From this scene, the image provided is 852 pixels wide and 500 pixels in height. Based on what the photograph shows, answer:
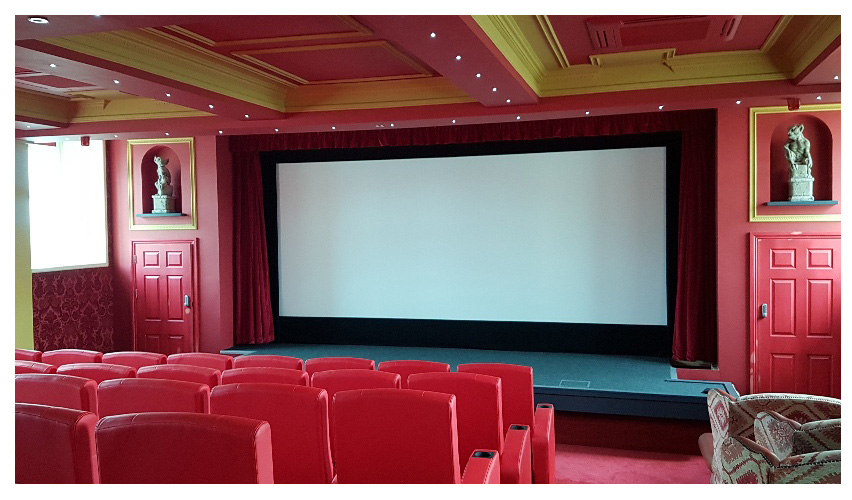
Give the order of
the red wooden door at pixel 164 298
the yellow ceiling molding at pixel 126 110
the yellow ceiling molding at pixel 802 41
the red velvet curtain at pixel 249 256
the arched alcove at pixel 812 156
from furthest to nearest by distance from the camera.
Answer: the red velvet curtain at pixel 249 256
the red wooden door at pixel 164 298
the yellow ceiling molding at pixel 126 110
the arched alcove at pixel 812 156
the yellow ceiling molding at pixel 802 41

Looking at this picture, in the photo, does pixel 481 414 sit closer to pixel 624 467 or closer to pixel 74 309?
pixel 624 467

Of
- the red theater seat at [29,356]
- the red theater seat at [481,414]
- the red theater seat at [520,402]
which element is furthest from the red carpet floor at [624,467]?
the red theater seat at [29,356]

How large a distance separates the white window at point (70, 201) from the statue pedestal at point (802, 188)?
8.22 metres

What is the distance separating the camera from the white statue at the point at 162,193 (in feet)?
27.8

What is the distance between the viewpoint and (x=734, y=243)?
6637 millimetres

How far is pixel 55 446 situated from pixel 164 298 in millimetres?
7191

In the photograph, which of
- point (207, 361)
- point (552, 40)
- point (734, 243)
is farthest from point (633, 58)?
point (207, 361)

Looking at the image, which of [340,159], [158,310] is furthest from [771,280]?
[158,310]

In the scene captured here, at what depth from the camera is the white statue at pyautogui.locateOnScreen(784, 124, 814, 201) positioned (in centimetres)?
637

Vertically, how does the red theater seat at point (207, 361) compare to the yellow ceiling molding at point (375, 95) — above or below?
below

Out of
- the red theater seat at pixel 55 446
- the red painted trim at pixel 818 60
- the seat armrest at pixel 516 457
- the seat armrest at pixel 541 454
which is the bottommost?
the seat armrest at pixel 541 454

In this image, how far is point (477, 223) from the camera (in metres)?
8.14

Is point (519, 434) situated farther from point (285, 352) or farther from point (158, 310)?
point (158, 310)

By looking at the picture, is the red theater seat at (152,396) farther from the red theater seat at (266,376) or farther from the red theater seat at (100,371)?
the red theater seat at (100,371)
